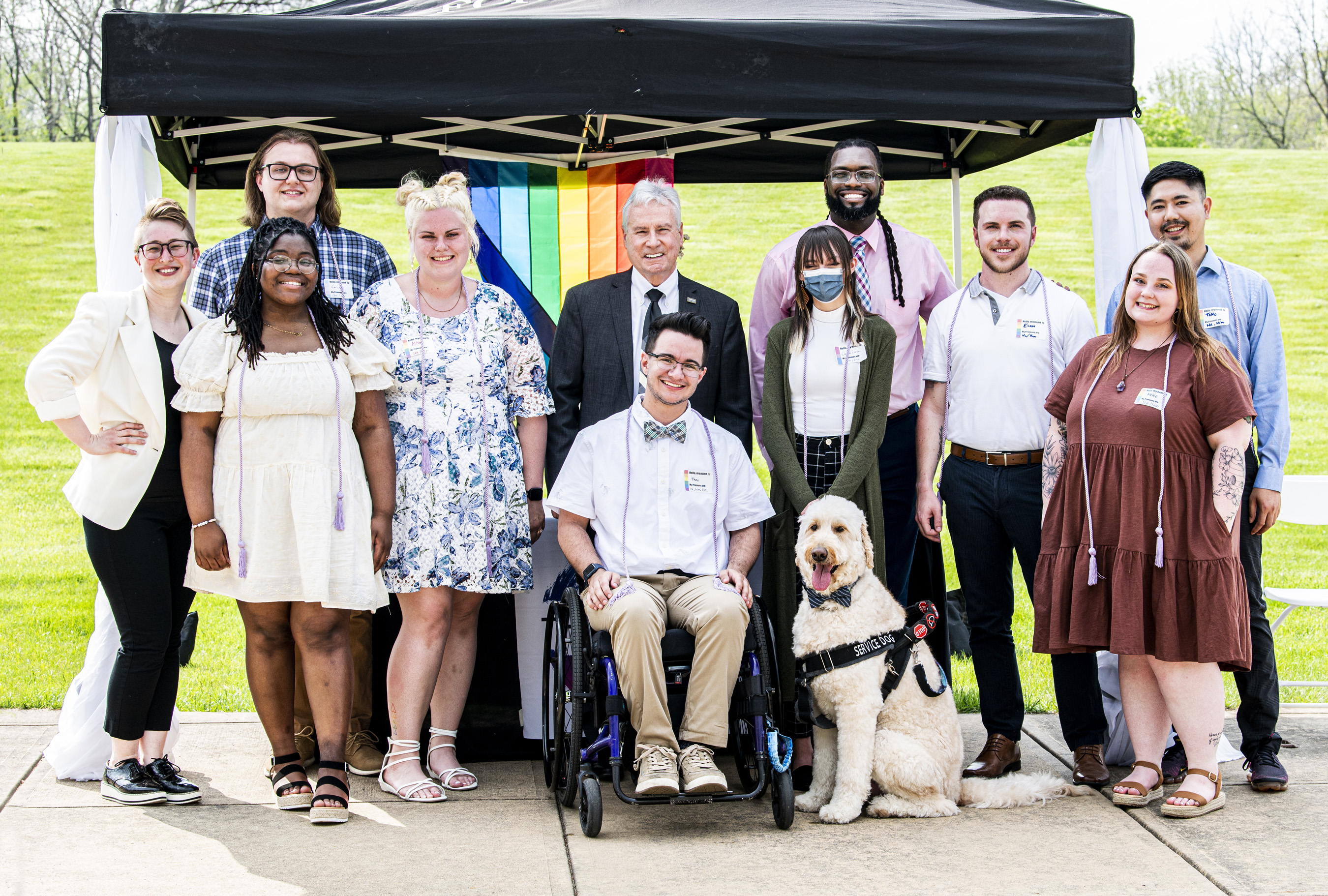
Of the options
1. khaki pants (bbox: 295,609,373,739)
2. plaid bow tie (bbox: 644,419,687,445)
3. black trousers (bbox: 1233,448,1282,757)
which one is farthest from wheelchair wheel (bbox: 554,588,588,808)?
black trousers (bbox: 1233,448,1282,757)

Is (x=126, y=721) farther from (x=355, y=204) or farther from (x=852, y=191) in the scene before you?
(x=355, y=204)

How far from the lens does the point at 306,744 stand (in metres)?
4.11

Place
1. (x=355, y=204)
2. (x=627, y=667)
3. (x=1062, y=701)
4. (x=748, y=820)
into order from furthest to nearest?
1. (x=355, y=204)
2. (x=1062, y=701)
3. (x=748, y=820)
4. (x=627, y=667)

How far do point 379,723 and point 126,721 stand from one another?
901mm

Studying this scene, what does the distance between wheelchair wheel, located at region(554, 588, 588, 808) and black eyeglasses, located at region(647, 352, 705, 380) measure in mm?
758

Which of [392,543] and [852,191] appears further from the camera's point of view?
[852,191]

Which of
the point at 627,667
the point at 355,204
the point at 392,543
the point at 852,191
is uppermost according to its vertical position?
the point at 355,204

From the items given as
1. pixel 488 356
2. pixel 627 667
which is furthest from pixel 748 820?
pixel 488 356

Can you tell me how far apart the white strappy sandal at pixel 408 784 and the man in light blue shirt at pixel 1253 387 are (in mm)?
2476

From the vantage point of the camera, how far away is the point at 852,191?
417cm

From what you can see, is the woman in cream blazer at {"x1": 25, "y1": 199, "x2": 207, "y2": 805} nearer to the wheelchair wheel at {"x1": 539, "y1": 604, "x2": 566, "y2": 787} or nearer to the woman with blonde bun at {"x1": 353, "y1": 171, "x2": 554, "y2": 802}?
the woman with blonde bun at {"x1": 353, "y1": 171, "x2": 554, "y2": 802}

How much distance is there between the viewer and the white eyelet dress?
3396mm

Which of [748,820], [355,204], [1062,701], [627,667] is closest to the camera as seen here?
[627,667]

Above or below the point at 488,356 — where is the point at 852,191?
above
